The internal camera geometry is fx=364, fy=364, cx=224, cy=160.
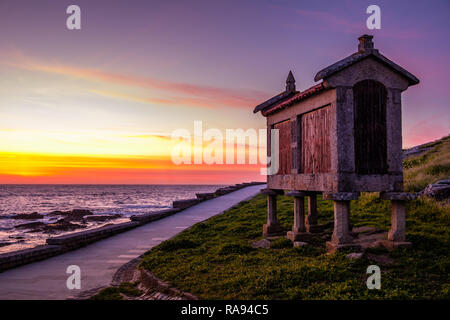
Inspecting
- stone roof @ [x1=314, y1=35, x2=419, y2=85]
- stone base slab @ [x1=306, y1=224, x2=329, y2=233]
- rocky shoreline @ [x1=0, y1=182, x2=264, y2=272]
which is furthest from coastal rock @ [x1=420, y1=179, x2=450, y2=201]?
rocky shoreline @ [x1=0, y1=182, x2=264, y2=272]

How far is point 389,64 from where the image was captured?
10391mm

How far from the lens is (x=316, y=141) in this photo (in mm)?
11234

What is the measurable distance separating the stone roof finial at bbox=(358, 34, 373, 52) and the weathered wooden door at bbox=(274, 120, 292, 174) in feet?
11.7

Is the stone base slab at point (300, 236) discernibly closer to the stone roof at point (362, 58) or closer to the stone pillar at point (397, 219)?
the stone pillar at point (397, 219)

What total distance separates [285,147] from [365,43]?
4.48m

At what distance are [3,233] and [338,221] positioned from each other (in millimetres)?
24751

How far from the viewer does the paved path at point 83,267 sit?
8641 millimetres

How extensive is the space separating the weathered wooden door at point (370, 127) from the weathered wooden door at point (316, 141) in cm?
82

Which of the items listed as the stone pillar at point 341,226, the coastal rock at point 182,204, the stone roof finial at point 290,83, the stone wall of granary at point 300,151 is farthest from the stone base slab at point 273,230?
the coastal rock at point 182,204

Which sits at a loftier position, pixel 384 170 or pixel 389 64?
pixel 389 64

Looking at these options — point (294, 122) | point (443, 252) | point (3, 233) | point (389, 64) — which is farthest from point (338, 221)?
point (3, 233)

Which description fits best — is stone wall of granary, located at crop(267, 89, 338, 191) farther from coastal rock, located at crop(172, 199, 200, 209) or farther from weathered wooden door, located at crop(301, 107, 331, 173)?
coastal rock, located at crop(172, 199, 200, 209)

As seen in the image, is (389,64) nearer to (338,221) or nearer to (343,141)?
(343,141)

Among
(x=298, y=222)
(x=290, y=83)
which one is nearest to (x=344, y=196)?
(x=298, y=222)
